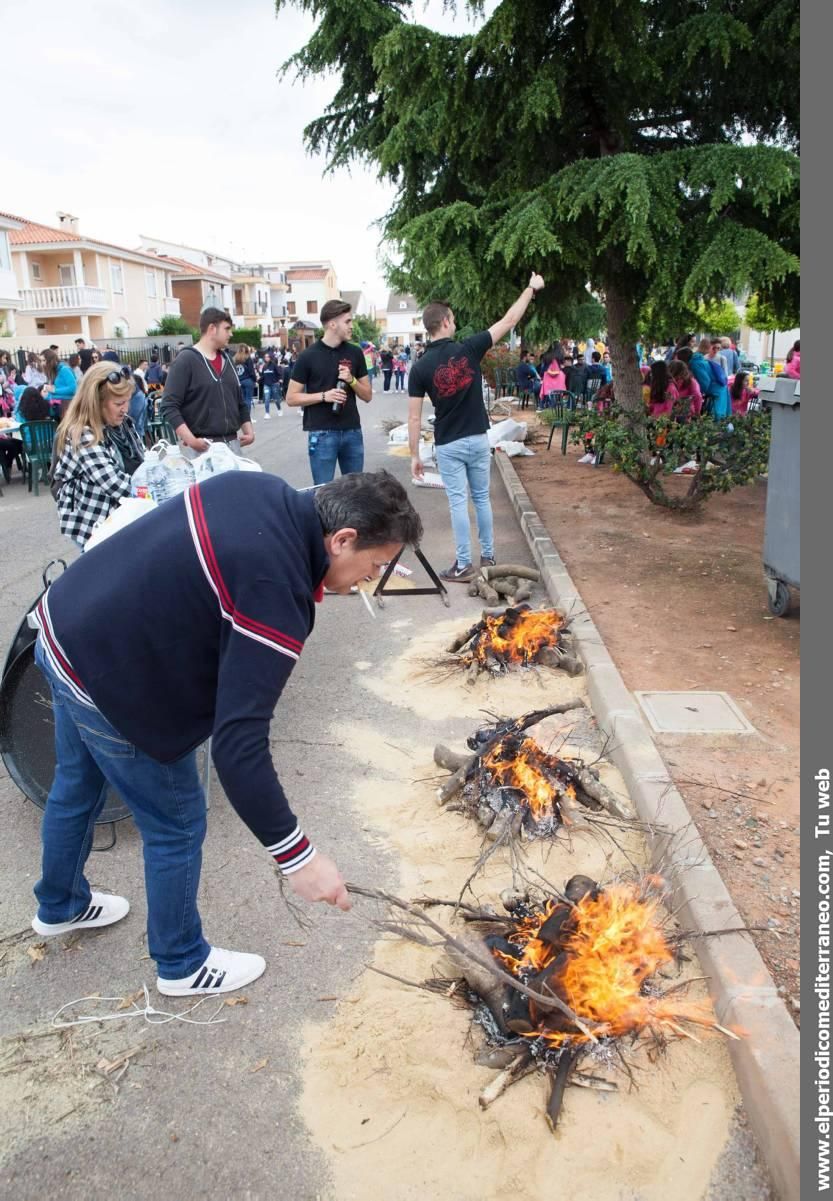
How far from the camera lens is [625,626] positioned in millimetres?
5848

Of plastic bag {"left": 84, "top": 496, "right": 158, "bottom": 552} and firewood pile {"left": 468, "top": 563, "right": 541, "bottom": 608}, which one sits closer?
plastic bag {"left": 84, "top": 496, "right": 158, "bottom": 552}

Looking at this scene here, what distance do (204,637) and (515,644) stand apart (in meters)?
3.41

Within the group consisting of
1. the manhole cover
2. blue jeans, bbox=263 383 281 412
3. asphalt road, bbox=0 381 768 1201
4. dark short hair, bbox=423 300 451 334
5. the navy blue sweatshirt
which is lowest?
asphalt road, bbox=0 381 768 1201

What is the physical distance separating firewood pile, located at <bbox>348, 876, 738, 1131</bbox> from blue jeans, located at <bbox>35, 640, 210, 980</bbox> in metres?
0.56

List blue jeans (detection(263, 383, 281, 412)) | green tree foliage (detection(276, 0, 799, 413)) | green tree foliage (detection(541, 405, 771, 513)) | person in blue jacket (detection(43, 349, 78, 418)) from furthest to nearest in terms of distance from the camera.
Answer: blue jeans (detection(263, 383, 281, 412)) < person in blue jacket (detection(43, 349, 78, 418)) < green tree foliage (detection(541, 405, 771, 513)) < green tree foliage (detection(276, 0, 799, 413))

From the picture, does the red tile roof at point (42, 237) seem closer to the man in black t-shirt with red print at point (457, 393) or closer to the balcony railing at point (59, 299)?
the balcony railing at point (59, 299)

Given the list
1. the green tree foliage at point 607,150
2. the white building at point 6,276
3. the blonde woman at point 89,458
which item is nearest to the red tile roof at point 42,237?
the white building at point 6,276

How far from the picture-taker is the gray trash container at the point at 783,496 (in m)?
5.50

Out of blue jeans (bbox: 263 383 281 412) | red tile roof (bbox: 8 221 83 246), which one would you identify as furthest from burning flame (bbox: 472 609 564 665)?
red tile roof (bbox: 8 221 83 246)

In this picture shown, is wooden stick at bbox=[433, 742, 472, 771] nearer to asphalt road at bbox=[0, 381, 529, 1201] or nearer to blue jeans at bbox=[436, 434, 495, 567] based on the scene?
asphalt road at bbox=[0, 381, 529, 1201]

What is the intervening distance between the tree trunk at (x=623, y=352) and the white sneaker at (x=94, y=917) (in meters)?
8.35

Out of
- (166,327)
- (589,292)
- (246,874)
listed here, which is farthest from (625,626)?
(166,327)

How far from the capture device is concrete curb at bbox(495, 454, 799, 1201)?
2.11m

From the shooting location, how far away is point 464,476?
6.83m
